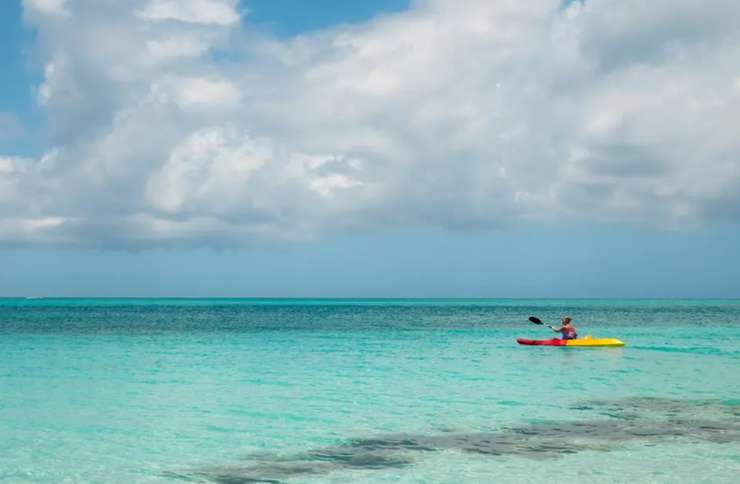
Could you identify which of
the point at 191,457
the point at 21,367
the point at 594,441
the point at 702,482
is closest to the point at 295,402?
the point at 191,457

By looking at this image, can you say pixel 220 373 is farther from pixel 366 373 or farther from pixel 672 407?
pixel 672 407

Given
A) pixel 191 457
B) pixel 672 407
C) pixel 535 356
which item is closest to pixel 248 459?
pixel 191 457

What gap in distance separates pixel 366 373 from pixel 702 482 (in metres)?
14.3

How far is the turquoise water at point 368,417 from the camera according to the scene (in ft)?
38.6

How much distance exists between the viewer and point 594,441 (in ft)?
44.5

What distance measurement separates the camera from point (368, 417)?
16.1m

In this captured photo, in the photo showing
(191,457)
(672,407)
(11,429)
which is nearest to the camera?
(191,457)

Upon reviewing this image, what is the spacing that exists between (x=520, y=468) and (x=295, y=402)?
786cm

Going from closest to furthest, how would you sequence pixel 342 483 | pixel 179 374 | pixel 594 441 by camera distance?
pixel 342 483, pixel 594 441, pixel 179 374

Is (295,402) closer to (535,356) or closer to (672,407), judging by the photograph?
(672,407)

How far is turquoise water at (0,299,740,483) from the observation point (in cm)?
1177

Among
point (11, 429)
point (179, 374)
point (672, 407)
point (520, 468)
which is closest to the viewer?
point (520, 468)

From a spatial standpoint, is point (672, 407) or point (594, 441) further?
point (672, 407)

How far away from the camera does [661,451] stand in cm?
1270
